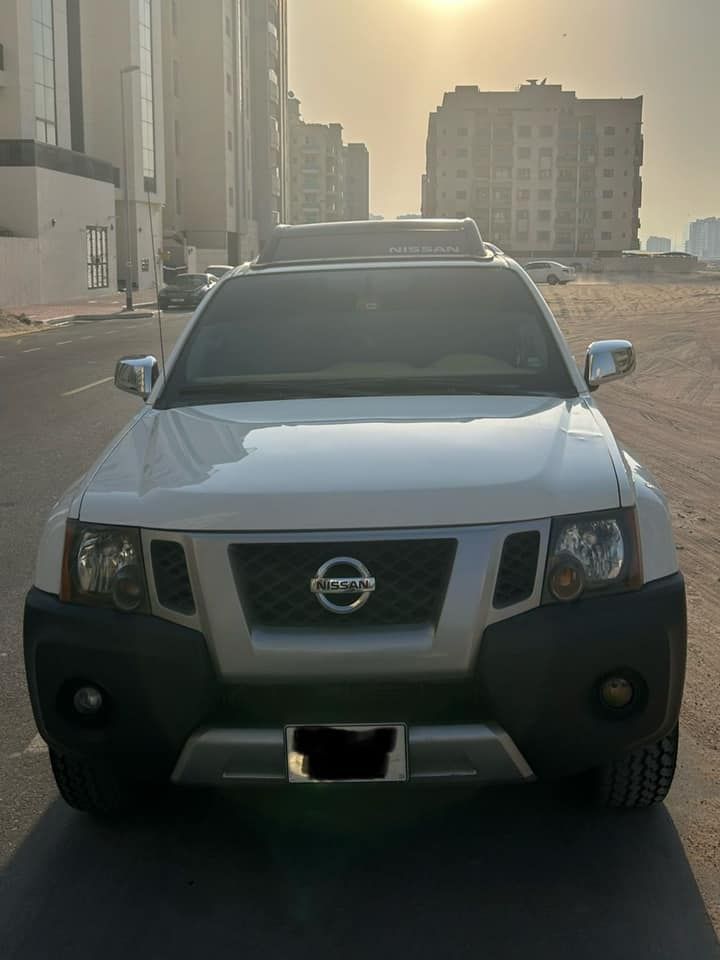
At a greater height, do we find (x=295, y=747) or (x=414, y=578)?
(x=414, y=578)

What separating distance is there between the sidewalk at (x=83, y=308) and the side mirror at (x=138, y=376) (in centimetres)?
3132

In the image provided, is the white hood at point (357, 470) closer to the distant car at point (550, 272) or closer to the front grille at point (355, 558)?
the front grille at point (355, 558)

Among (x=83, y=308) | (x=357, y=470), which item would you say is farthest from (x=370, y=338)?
(x=83, y=308)

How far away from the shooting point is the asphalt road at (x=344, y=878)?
9.05 feet

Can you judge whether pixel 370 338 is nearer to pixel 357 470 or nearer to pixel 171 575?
pixel 357 470

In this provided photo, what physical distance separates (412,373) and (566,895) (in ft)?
6.53

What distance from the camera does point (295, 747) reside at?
2.85 meters

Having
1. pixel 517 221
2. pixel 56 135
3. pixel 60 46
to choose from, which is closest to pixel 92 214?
pixel 56 135

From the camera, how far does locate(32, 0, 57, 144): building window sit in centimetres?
5100

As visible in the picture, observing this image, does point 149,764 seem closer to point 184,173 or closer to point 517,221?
point 184,173

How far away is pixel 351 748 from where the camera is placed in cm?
285

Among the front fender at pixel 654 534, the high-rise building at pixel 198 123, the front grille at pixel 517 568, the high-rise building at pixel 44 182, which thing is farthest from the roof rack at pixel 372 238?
the high-rise building at pixel 198 123

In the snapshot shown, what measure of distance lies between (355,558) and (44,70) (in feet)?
179

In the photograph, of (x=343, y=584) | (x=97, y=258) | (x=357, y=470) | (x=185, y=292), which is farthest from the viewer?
(x=97, y=258)
